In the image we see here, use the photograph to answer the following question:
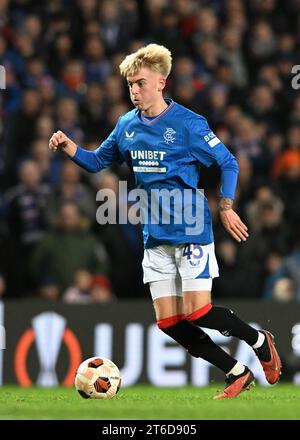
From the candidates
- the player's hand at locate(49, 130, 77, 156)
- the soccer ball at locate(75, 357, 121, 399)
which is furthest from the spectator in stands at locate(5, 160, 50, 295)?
the player's hand at locate(49, 130, 77, 156)

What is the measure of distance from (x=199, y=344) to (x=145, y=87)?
175 cm

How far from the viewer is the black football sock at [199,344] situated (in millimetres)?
7961

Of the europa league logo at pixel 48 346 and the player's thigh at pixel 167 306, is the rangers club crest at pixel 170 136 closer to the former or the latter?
the player's thigh at pixel 167 306


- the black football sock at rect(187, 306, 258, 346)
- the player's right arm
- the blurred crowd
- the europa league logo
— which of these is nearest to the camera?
the black football sock at rect(187, 306, 258, 346)

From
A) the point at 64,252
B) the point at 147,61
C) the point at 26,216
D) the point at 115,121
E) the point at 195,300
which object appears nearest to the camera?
the point at 195,300

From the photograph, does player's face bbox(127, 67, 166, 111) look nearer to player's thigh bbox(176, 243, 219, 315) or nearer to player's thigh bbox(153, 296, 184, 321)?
player's thigh bbox(176, 243, 219, 315)

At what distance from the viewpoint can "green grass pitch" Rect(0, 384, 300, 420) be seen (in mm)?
7031

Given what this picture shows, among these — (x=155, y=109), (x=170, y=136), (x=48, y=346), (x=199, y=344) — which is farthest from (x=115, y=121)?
(x=199, y=344)

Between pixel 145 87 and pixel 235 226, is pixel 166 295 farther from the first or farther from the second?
pixel 145 87

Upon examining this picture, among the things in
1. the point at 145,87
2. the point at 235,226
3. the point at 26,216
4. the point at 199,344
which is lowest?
the point at 199,344

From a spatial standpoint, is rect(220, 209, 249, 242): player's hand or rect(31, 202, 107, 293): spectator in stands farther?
rect(31, 202, 107, 293): spectator in stands

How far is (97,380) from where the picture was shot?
325 inches

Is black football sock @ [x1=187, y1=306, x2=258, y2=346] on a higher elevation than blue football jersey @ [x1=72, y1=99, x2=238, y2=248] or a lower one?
lower

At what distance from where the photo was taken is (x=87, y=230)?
11859mm
